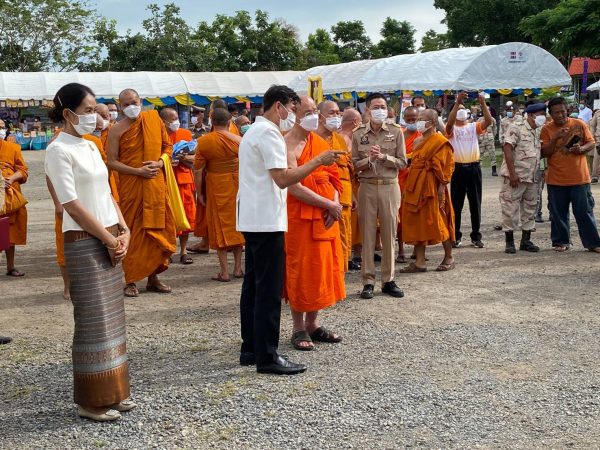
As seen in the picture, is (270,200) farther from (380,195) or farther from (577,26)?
(577,26)

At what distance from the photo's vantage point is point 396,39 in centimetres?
5175

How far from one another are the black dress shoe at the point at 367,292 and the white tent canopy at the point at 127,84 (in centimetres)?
2484

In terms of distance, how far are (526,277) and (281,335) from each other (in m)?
3.26

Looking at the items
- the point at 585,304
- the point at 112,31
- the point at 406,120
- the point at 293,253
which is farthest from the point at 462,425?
the point at 112,31

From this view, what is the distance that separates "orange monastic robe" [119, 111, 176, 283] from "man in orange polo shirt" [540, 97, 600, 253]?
15.6ft

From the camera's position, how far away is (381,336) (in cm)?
594

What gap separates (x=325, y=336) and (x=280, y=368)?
849 mm

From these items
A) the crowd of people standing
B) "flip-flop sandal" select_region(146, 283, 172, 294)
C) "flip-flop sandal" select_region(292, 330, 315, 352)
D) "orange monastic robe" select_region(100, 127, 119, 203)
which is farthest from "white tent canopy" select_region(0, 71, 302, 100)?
"flip-flop sandal" select_region(292, 330, 315, 352)

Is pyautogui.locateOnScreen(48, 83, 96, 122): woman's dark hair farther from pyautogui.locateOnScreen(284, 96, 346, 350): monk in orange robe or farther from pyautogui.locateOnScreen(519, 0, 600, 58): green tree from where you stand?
pyautogui.locateOnScreen(519, 0, 600, 58): green tree


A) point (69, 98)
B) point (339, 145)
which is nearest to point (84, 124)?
A: point (69, 98)

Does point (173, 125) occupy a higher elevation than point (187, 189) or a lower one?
higher

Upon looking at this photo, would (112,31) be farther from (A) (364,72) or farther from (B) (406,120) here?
(B) (406,120)

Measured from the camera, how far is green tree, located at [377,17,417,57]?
51.8 meters

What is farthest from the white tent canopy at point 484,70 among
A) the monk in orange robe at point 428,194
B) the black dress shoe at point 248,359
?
the black dress shoe at point 248,359
